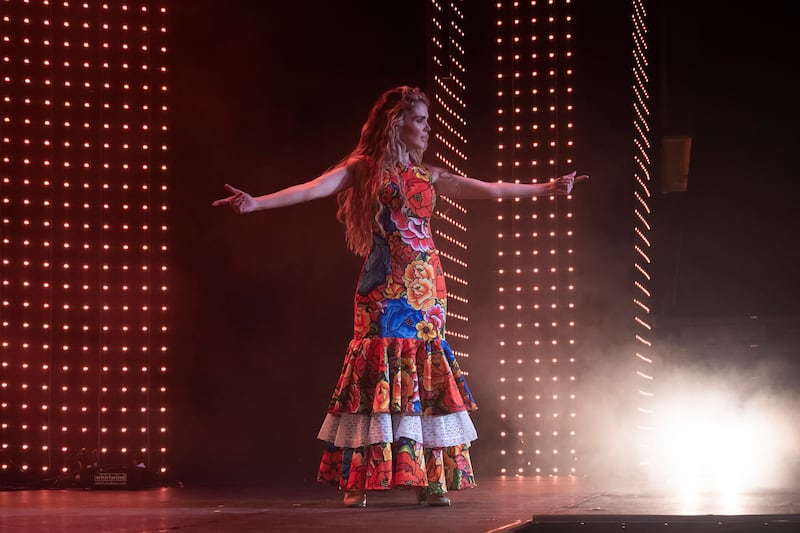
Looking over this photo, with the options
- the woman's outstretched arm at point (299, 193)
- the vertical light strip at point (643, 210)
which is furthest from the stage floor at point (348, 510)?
the vertical light strip at point (643, 210)

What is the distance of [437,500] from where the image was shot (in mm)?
3484

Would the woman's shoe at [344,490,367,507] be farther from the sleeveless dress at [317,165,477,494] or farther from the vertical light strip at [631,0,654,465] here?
the vertical light strip at [631,0,654,465]

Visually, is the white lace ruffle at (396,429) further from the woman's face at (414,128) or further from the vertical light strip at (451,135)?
the vertical light strip at (451,135)

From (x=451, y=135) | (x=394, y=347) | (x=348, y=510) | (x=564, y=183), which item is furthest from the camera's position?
(x=451, y=135)

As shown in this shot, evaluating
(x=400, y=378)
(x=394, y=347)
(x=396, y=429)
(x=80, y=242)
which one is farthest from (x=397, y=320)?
(x=80, y=242)

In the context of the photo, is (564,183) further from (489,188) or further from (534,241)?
(534,241)

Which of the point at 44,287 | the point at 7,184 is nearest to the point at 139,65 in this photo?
the point at 7,184

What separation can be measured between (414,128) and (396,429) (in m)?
1.06

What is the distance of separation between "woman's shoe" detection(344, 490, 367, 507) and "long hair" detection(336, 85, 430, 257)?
83 centimetres

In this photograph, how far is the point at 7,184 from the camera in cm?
557

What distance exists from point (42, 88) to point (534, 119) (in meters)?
2.85

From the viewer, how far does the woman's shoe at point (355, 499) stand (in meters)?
3.46

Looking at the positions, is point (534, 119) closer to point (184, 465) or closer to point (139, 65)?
point (139, 65)

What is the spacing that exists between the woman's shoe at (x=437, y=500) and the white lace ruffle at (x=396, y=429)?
170mm
